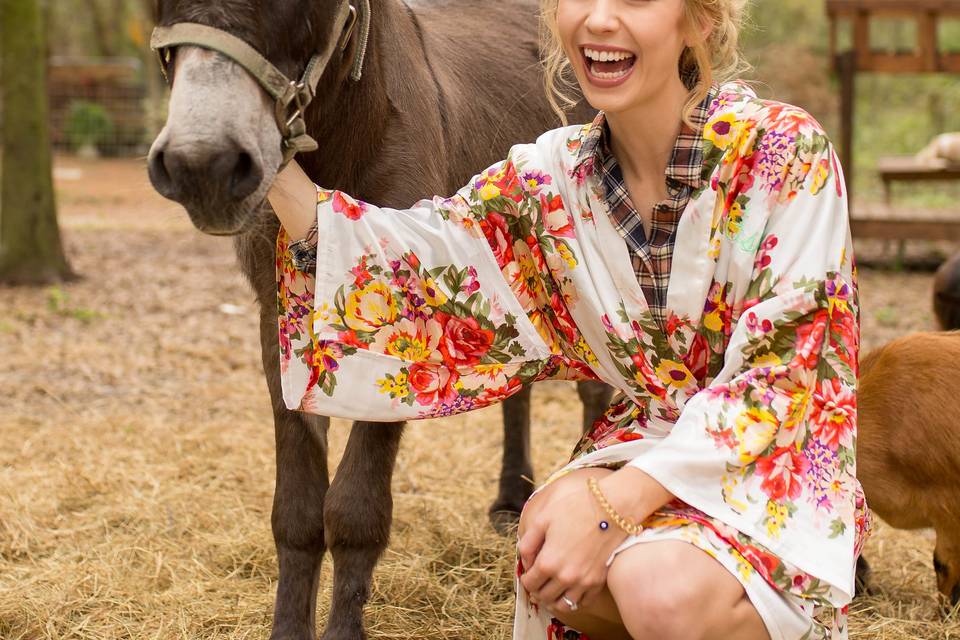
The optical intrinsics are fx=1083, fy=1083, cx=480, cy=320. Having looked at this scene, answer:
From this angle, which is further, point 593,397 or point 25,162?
point 25,162

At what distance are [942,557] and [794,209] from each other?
148cm

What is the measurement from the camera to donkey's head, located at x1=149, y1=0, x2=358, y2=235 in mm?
1758

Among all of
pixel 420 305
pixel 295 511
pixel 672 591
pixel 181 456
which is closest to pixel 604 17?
pixel 420 305

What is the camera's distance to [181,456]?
439 centimetres

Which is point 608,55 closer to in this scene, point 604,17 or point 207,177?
point 604,17

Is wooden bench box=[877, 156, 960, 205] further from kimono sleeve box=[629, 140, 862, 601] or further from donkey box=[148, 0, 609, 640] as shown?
kimono sleeve box=[629, 140, 862, 601]

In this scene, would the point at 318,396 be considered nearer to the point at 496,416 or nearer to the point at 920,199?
the point at 496,416

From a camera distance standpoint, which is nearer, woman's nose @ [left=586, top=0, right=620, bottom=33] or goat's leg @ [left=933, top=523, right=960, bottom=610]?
woman's nose @ [left=586, top=0, right=620, bottom=33]

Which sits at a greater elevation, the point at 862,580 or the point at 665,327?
the point at 665,327

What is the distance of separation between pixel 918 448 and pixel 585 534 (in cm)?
135

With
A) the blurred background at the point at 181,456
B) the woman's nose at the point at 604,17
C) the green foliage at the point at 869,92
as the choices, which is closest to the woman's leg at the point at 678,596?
the woman's nose at the point at 604,17

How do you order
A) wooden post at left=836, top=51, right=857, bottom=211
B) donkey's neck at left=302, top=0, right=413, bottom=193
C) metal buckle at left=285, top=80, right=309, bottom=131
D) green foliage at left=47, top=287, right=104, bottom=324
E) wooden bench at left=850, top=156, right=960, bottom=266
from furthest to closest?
wooden bench at left=850, top=156, right=960, bottom=266, wooden post at left=836, top=51, right=857, bottom=211, green foliage at left=47, top=287, right=104, bottom=324, donkey's neck at left=302, top=0, right=413, bottom=193, metal buckle at left=285, top=80, right=309, bottom=131

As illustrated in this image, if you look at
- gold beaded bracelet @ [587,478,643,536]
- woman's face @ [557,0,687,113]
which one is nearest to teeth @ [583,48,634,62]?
woman's face @ [557,0,687,113]

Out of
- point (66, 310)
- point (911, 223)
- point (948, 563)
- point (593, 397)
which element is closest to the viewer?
point (948, 563)
